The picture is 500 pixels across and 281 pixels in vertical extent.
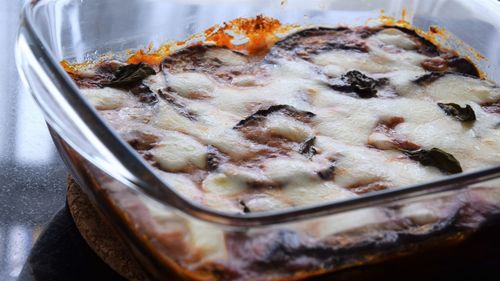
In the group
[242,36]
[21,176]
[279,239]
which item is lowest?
[21,176]

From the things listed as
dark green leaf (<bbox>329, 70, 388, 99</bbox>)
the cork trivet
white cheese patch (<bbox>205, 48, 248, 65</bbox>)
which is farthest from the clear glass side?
white cheese patch (<bbox>205, 48, 248, 65</bbox>)

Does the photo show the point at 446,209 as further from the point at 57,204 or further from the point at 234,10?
the point at 234,10

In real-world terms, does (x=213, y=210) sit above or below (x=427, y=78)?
above

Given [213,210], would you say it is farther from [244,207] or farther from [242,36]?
[242,36]

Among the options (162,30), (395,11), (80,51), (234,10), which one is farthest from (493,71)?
(80,51)

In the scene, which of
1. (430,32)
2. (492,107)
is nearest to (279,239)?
(492,107)

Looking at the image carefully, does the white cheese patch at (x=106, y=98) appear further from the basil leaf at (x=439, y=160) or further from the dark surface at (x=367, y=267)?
the basil leaf at (x=439, y=160)
